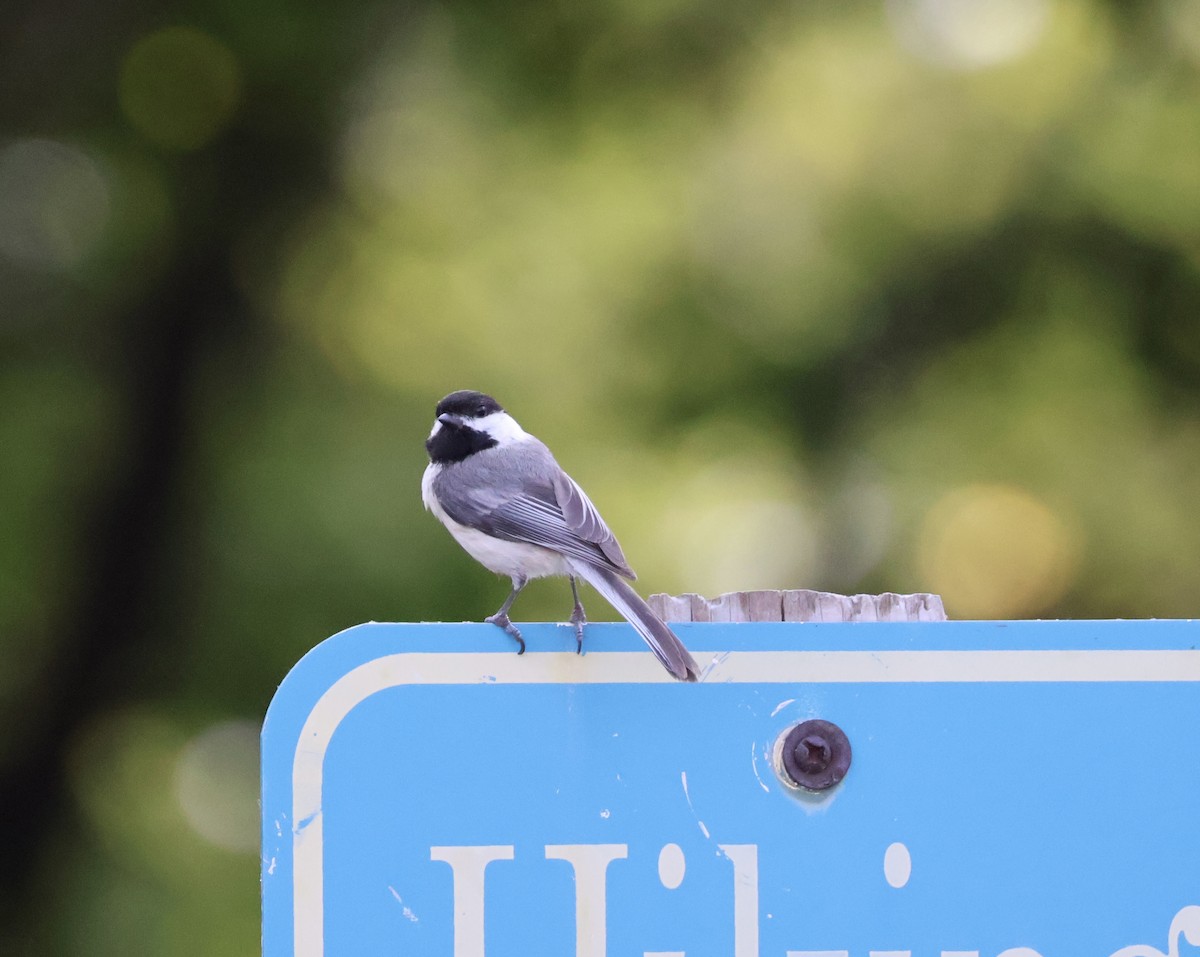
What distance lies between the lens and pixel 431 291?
486 centimetres

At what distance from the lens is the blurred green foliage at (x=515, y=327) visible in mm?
4512

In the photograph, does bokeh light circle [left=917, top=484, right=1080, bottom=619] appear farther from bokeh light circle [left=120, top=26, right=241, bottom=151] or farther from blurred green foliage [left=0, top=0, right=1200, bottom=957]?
bokeh light circle [left=120, top=26, right=241, bottom=151]

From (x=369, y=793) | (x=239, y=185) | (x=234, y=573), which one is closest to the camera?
(x=369, y=793)

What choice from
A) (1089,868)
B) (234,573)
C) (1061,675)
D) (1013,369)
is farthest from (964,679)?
(1013,369)

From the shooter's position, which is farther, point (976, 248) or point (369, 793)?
point (976, 248)

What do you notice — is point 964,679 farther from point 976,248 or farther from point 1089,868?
point 976,248

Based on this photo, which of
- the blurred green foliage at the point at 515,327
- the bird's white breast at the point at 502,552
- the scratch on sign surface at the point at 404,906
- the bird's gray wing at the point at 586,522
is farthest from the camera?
the blurred green foliage at the point at 515,327

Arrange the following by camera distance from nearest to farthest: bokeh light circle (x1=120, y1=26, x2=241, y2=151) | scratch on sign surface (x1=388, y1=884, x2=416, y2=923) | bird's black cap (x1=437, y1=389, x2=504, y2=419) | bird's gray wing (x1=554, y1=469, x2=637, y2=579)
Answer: scratch on sign surface (x1=388, y1=884, x2=416, y2=923), bird's gray wing (x1=554, y1=469, x2=637, y2=579), bird's black cap (x1=437, y1=389, x2=504, y2=419), bokeh light circle (x1=120, y1=26, x2=241, y2=151)

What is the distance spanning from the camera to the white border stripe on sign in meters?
1.78

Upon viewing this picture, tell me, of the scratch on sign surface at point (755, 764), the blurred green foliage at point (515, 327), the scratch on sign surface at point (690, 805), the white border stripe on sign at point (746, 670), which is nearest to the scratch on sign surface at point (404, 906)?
the white border stripe on sign at point (746, 670)

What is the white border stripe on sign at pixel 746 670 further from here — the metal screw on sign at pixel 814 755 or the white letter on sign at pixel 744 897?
the white letter on sign at pixel 744 897

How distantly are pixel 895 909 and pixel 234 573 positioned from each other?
3244mm

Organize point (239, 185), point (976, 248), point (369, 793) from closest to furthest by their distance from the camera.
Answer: point (369, 793), point (239, 185), point (976, 248)

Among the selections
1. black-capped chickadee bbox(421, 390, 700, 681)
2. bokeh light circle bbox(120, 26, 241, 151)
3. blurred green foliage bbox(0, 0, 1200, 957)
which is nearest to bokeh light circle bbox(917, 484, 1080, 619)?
blurred green foliage bbox(0, 0, 1200, 957)
